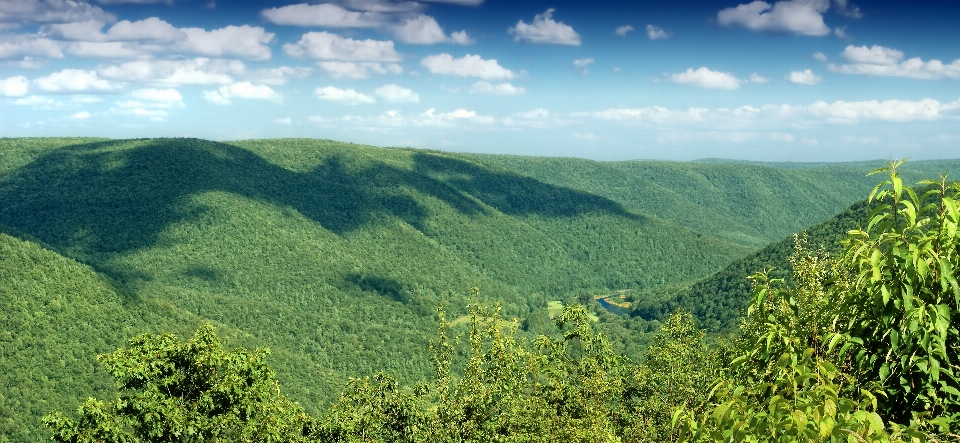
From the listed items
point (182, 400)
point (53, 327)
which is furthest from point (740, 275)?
point (182, 400)

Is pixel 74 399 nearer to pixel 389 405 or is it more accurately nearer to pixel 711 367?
pixel 389 405

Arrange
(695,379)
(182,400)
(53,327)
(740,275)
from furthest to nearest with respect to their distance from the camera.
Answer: (740,275) < (53,327) < (695,379) < (182,400)

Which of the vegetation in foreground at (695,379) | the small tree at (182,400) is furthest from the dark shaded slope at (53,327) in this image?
the vegetation in foreground at (695,379)

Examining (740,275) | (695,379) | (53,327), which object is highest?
(695,379)

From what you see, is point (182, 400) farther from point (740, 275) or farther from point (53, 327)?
point (740, 275)

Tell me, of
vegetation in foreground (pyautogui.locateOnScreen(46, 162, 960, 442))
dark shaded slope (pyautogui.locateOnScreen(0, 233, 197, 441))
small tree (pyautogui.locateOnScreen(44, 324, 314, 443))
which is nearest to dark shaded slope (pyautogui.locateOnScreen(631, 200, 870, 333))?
dark shaded slope (pyautogui.locateOnScreen(0, 233, 197, 441))

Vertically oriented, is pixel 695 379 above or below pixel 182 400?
below
